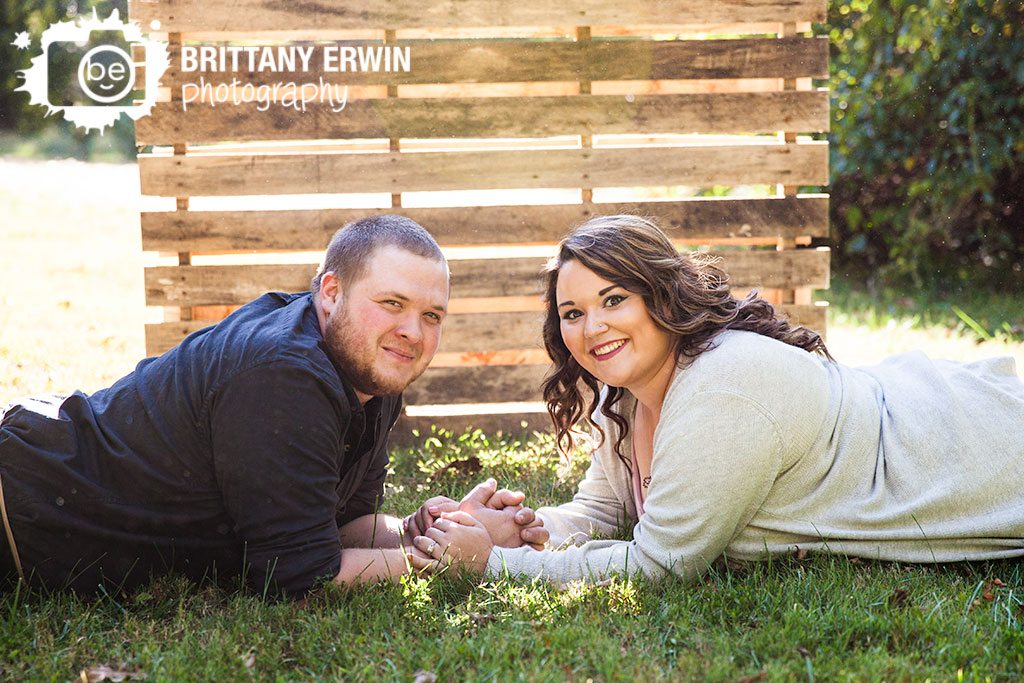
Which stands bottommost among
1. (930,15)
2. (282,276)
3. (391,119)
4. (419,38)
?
(282,276)

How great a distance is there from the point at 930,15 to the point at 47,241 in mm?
9656

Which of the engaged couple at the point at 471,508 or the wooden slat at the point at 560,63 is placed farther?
the wooden slat at the point at 560,63

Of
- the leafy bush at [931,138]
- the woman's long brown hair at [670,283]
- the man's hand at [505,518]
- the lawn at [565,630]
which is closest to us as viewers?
the lawn at [565,630]

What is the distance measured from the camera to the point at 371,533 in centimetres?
348

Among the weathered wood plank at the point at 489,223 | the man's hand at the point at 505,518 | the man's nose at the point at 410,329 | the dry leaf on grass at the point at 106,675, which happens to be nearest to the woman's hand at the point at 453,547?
the man's hand at the point at 505,518

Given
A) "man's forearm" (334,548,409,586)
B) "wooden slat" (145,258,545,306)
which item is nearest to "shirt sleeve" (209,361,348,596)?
"man's forearm" (334,548,409,586)

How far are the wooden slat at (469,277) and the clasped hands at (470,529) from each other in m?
1.90

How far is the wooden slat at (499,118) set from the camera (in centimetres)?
511

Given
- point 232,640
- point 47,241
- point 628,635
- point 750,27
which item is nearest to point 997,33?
point 750,27

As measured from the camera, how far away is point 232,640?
267 cm

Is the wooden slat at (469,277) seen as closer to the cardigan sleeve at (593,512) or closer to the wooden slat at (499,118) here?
the wooden slat at (499,118)

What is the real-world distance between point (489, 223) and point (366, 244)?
2.31 m

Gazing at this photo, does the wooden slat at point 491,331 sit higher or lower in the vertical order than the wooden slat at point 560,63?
lower

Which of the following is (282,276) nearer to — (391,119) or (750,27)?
(391,119)
